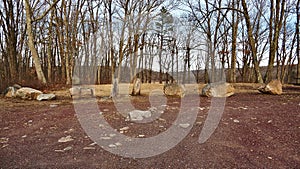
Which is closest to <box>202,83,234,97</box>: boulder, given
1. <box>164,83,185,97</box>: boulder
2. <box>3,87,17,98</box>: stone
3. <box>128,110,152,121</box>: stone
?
<box>164,83,185,97</box>: boulder

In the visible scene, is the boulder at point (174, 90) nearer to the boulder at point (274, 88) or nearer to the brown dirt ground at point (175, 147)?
the boulder at point (274, 88)

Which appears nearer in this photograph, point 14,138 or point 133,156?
point 133,156

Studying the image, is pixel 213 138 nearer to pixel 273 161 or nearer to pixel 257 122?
pixel 273 161

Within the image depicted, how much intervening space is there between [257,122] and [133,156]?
7.24 ft

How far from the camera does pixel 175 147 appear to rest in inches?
103

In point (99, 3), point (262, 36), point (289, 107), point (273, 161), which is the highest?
point (99, 3)

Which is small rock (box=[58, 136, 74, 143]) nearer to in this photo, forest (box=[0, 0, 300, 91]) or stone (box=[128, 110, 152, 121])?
stone (box=[128, 110, 152, 121])

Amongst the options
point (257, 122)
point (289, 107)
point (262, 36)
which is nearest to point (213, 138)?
point (257, 122)

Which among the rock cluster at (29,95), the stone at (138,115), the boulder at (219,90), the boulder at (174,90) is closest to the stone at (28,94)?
the rock cluster at (29,95)

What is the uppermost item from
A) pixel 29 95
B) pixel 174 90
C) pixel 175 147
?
pixel 174 90

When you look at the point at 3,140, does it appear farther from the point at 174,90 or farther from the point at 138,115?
the point at 174,90

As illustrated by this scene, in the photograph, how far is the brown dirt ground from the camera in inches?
87.7

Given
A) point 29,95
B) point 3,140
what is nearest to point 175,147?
point 3,140

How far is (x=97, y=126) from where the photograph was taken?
335 centimetres
